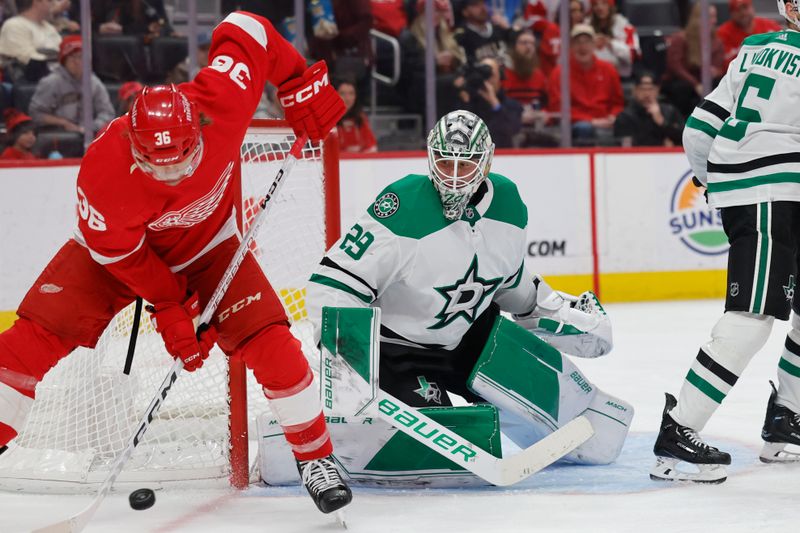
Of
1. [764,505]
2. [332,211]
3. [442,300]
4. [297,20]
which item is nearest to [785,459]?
[764,505]

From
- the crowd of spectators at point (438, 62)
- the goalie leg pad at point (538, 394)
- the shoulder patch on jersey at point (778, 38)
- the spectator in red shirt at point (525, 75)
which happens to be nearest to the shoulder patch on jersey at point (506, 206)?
the goalie leg pad at point (538, 394)

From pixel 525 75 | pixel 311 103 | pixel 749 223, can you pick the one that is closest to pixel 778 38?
pixel 749 223

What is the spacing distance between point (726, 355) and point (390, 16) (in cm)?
404

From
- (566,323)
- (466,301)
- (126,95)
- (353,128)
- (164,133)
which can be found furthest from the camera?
(353,128)

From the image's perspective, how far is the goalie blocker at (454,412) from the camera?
2605 mm

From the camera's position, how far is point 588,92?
6.60 meters

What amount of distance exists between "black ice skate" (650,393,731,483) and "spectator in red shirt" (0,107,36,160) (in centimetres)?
356

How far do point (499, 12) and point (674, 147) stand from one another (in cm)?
131

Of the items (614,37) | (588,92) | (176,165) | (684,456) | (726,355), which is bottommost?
(684,456)

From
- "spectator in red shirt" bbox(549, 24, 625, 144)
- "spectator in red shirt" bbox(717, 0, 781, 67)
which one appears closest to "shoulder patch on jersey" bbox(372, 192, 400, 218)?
"spectator in red shirt" bbox(549, 24, 625, 144)

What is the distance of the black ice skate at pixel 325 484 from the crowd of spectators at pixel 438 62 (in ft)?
10.9

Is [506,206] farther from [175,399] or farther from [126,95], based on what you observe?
[126,95]

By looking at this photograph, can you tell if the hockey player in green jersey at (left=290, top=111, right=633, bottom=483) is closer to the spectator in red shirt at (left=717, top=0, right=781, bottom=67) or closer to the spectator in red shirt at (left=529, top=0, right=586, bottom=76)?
the spectator in red shirt at (left=529, top=0, right=586, bottom=76)

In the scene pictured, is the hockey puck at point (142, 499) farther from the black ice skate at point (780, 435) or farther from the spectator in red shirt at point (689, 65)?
the spectator in red shirt at point (689, 65)
